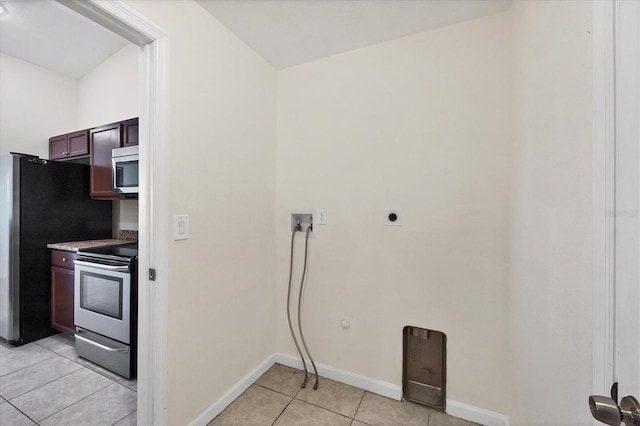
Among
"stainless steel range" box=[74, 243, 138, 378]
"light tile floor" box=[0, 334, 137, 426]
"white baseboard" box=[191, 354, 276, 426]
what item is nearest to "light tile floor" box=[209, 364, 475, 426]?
"white baseboard" box=[191, 354, 276, 426]

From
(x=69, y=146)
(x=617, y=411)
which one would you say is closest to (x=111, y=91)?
(x=69, y=146)

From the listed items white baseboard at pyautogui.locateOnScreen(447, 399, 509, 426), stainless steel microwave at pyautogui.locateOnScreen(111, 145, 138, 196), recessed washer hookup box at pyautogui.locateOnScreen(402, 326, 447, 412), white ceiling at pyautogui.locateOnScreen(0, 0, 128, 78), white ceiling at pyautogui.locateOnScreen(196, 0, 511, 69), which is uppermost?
white ceiling at pyautogui.locateOnScreen(0, 0, 128, 78)

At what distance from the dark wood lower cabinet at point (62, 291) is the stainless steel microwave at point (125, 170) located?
32.5 inches

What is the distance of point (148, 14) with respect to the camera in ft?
4.10

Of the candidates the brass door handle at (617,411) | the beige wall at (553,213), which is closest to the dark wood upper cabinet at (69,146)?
the beige wall at (553,213)

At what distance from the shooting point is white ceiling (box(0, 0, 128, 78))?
2205mm

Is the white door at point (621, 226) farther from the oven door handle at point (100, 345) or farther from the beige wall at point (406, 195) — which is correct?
the oven door handle at point (100, 345)

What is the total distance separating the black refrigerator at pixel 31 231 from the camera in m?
2.35

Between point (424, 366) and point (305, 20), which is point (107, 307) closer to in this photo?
point (424, 366)

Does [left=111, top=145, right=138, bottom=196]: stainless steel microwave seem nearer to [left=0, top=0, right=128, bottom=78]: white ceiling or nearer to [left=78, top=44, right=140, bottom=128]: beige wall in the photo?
[left=78, top=44, right=140, bottom=128]: beige wall

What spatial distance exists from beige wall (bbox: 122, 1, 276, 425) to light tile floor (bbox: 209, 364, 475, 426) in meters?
0.16

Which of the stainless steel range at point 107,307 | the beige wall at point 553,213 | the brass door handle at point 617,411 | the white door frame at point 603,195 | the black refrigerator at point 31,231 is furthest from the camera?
the black refrigerator at point 31,231

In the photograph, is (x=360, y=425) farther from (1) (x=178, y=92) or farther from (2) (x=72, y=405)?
(1) (x=178, y=92)

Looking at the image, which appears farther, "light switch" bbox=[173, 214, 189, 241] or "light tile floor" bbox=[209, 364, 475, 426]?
"light tile floor" bbox=[209, 364, 475, 426]
